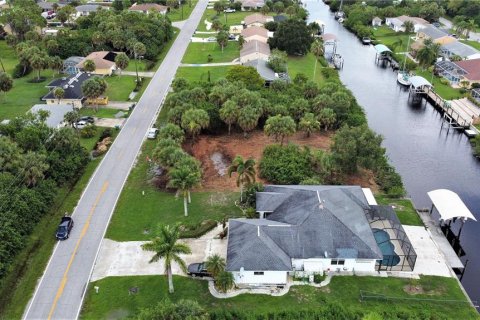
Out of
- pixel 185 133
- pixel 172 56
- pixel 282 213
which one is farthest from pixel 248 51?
pixel 282 213

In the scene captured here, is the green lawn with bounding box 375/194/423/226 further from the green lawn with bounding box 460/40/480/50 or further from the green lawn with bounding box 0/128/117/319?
the green lawn with bounding box 460/40/480/50

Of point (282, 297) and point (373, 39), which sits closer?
point (282, 297)

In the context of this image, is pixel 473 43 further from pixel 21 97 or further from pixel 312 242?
pixel 21 97

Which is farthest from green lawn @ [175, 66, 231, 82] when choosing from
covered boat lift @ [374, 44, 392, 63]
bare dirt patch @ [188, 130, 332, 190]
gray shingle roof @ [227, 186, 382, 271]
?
gray shingle roof @ [227, 186, 382, 271]

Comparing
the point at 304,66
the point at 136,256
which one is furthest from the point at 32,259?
the point at 304,66

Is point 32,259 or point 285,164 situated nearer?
point 32,259

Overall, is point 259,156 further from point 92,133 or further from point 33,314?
point 33,314
